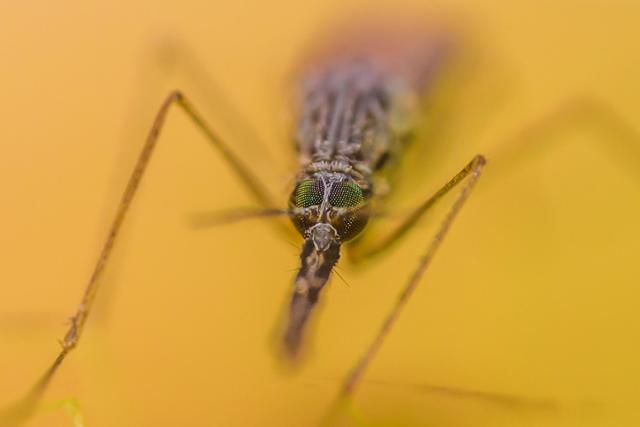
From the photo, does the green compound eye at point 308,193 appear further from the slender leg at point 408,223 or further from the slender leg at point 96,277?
the slender leg at point 96,277

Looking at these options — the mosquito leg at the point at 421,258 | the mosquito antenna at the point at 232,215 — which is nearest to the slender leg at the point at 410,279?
the mosquito leg at the point at 421,258

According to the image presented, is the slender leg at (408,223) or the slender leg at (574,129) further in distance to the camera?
the slender leg at (574,129)

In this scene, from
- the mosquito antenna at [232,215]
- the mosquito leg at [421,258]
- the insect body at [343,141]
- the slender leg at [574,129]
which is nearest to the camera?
the mosquito leg at [421,258]

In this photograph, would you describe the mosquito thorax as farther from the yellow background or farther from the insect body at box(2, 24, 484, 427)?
the yellow background

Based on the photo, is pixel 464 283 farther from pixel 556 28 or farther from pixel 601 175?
pixel 556 28

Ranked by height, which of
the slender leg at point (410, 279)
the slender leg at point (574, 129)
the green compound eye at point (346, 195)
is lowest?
the slender leg at point (410, 279)

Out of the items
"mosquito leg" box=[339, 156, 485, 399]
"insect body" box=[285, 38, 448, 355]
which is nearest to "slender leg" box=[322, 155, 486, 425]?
"mosquito leg" box=[339, 156, 485, 399]

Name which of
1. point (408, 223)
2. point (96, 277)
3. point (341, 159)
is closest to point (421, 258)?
point (408, 223)
